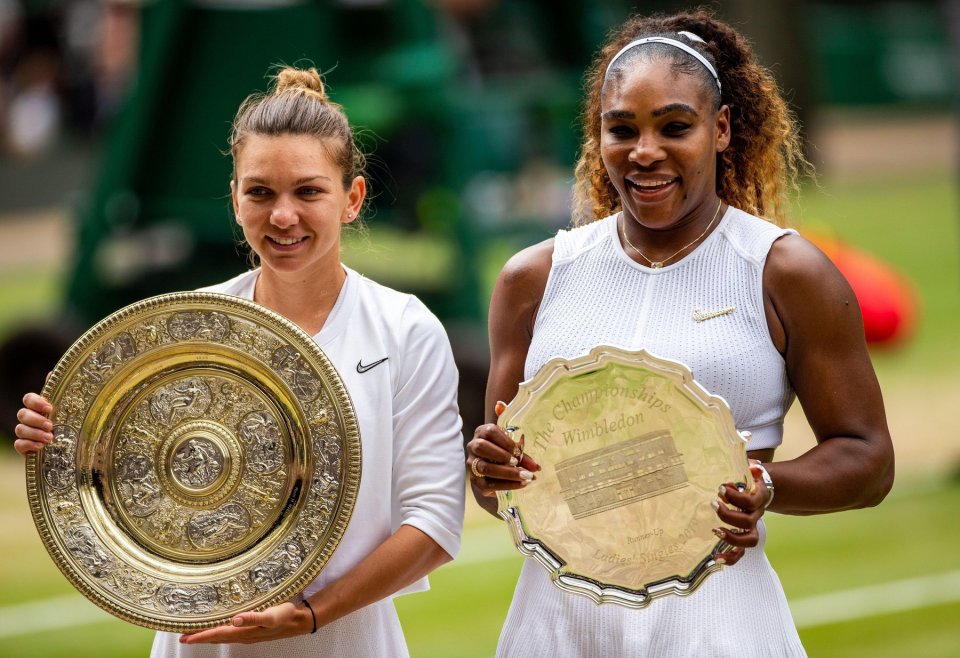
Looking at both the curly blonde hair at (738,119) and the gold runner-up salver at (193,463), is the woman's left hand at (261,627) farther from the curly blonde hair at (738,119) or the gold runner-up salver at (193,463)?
the curly blonde hair at (738,119)

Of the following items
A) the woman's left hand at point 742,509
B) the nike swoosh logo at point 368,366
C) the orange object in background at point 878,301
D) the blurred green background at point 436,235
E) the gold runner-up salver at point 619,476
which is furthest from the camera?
the orange object in background at point 878,301

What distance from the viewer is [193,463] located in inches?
111

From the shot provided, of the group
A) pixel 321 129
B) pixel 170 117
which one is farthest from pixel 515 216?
pixel 321 129

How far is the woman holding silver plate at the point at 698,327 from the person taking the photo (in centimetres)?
264

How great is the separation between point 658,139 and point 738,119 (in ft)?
0.91

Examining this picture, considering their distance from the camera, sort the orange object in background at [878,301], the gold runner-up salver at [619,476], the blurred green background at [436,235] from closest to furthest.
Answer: the gold runner-up salver at [619,476], the blurred green background at [436,235], the orange object in background at [878,301]

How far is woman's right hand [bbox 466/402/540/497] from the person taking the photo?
2664mm

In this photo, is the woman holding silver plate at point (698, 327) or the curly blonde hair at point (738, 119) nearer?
the woman holding silver plate at point (698, 327)

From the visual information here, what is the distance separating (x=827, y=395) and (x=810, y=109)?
21003 mm

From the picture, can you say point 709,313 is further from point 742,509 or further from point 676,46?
point 676,46

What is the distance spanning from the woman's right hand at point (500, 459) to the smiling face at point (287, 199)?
47 centimetres

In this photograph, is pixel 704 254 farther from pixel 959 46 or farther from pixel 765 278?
pixel 959 46

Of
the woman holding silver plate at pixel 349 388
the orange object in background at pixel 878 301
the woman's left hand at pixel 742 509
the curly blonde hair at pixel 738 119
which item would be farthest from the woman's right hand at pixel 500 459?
the orange object in background at pixel 878 301

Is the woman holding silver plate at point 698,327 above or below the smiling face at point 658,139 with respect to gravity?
below
